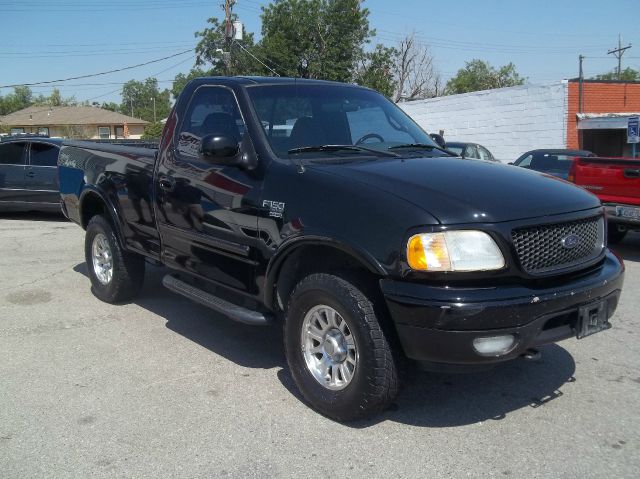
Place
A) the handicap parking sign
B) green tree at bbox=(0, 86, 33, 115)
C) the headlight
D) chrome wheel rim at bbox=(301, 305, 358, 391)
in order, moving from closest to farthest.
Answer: the headlight
chrome wheel rim at bbox=(301, 305, 358, 391)
the handicap parking sign
green tree at bbox=(0, 86, 33, 115)

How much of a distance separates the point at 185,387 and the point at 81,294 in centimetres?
305

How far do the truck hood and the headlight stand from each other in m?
0.09

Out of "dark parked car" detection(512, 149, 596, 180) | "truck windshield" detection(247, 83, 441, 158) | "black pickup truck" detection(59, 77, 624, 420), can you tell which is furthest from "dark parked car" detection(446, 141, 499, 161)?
"black pickup truck" detection(59, 77, 624, 420)

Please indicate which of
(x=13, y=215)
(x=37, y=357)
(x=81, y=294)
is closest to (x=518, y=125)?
(x=13, y=215)

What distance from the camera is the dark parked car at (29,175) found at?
12438 millimetres

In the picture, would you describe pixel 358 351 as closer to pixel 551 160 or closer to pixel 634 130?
pixel 551 160

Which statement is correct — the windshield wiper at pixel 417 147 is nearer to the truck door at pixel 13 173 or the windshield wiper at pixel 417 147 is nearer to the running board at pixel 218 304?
the running board at pixel 218 304

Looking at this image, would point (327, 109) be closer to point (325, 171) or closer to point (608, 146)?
point (325, 171)

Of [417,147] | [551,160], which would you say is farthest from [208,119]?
[551,160]

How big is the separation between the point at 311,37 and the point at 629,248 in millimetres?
30880

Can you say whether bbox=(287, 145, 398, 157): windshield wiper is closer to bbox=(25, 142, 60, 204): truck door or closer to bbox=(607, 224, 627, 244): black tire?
bbox=(607, 224, 627, 244): black tire

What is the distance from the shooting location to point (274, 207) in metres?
4.02

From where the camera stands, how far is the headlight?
3.25 meters

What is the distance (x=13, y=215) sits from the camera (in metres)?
13.5
